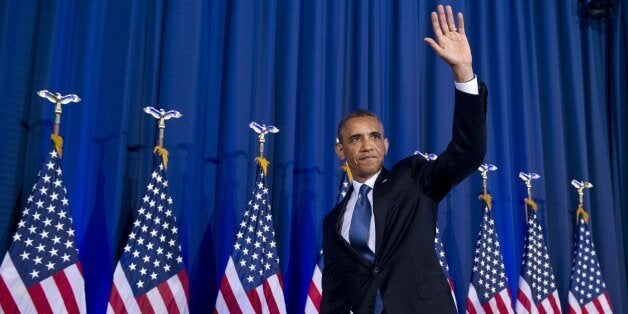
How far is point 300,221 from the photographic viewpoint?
172 inches

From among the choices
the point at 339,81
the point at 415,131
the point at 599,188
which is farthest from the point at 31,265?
the point at 599,188

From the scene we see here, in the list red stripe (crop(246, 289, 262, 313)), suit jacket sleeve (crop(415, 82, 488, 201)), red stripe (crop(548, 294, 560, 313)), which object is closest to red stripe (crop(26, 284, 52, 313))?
red stripe (crop(246, 289, 262, 313))

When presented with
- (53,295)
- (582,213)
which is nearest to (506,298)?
(582,213)

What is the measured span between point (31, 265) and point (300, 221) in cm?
172

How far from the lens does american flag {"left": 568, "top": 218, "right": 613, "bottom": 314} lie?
15.9 ft

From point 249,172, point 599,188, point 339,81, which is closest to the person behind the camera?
point 249,172

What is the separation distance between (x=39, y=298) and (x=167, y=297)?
0.65 meters

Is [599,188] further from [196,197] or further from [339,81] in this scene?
[196,197]

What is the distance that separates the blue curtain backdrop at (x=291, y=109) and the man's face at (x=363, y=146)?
1.73 m

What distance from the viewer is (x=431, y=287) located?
2.15 metres

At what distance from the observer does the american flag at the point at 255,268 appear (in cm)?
377

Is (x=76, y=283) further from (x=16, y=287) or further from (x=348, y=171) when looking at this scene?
(x=348, y=171)

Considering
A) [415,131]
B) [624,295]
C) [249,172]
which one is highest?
[415,131]

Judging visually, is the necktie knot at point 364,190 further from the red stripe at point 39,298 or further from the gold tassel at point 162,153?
the red stripe at point 39,298
